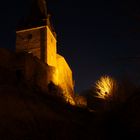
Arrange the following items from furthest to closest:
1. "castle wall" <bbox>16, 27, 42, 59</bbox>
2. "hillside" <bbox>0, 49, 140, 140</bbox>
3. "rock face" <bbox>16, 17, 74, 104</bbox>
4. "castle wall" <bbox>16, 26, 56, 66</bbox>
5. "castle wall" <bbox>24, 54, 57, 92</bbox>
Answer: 1. "castle wall" <bbox>16, 27, 42, 59</bbox>
2. "castle wall" <bbox>16, 26, 56, 66</bbox>
3. "rock face" <bbox>16, 17, 74, 104</bbox>
4. "castle wall" <bbox>24, 54, 57, 92</bbox>
5. "hillside" <bbox>0, 49, 140, 140</bbox>

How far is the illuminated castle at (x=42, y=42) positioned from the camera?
36969mm

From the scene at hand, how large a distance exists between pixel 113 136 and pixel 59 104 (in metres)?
9.74

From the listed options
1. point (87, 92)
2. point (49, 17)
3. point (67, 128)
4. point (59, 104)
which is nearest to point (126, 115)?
point (67, 128)

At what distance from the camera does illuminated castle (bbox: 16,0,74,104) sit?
36969 mm

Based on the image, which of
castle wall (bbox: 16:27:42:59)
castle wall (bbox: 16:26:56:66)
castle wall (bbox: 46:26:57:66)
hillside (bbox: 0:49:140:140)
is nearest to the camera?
hillside (bbox: 0:49:140:140)

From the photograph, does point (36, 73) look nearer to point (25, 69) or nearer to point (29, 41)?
point (25, 69)

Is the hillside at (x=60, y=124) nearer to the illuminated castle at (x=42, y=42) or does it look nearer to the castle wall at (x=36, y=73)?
the castle wall at (x=36, y=73)

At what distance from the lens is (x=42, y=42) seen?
3731 cm

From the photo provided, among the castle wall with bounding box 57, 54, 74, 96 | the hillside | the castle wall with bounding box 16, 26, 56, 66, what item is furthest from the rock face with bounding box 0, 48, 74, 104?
the hillside

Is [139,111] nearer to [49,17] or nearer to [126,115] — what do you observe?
[126,115]

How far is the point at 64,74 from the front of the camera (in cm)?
3959

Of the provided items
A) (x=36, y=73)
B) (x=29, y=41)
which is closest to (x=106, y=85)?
(x=36, y=73)

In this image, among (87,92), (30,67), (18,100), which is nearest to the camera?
(18,100)

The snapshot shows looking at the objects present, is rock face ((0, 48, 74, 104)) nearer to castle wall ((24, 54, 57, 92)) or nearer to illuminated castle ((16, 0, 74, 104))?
castle wall ((24, 54, 57, 92))
